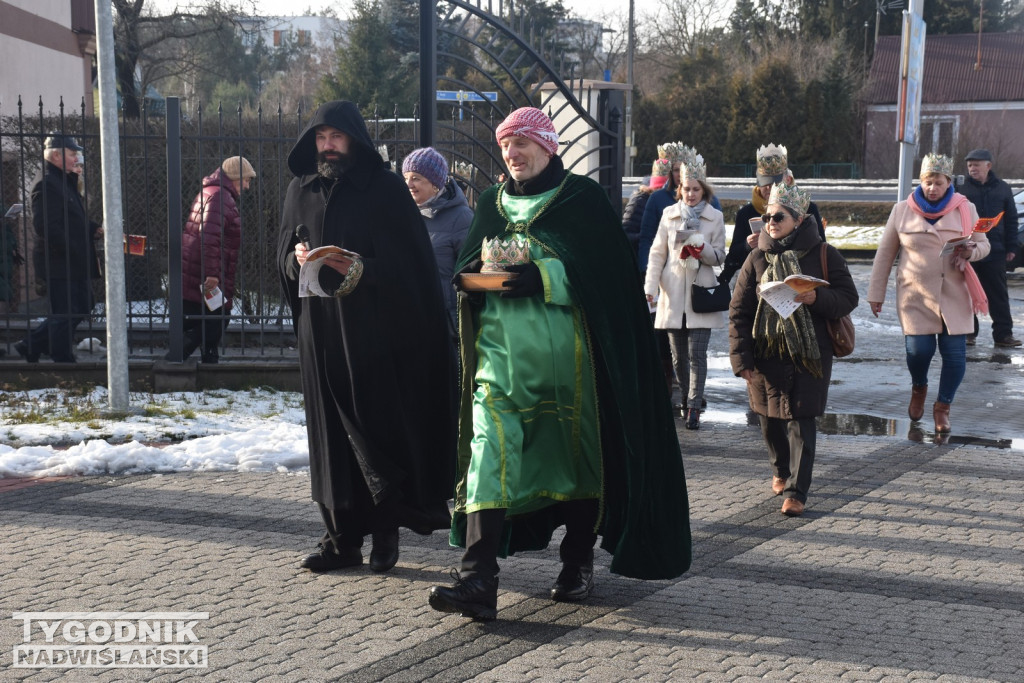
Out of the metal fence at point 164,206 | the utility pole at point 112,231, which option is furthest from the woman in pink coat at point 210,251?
the utility pole at point 112,231

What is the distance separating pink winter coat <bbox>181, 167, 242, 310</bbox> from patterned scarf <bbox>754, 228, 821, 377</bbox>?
497 cm

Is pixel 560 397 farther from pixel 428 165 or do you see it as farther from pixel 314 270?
pixel 428 165

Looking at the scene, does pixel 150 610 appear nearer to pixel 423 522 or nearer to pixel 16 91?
pixel 423 522

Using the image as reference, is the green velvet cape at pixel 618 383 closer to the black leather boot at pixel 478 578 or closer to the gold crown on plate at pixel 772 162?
the black leather boot at pixel 478 578

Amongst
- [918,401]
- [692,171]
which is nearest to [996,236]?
[918,401]

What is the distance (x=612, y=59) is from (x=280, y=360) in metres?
54.4

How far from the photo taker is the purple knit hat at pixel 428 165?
6688 mm

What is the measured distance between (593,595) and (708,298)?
3996 mm

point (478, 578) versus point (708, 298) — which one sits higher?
point (708, 298)

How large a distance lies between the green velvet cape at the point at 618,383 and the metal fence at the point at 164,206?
15.1ft

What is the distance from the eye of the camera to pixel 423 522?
18.1 feet

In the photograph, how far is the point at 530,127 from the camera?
4.91 m
